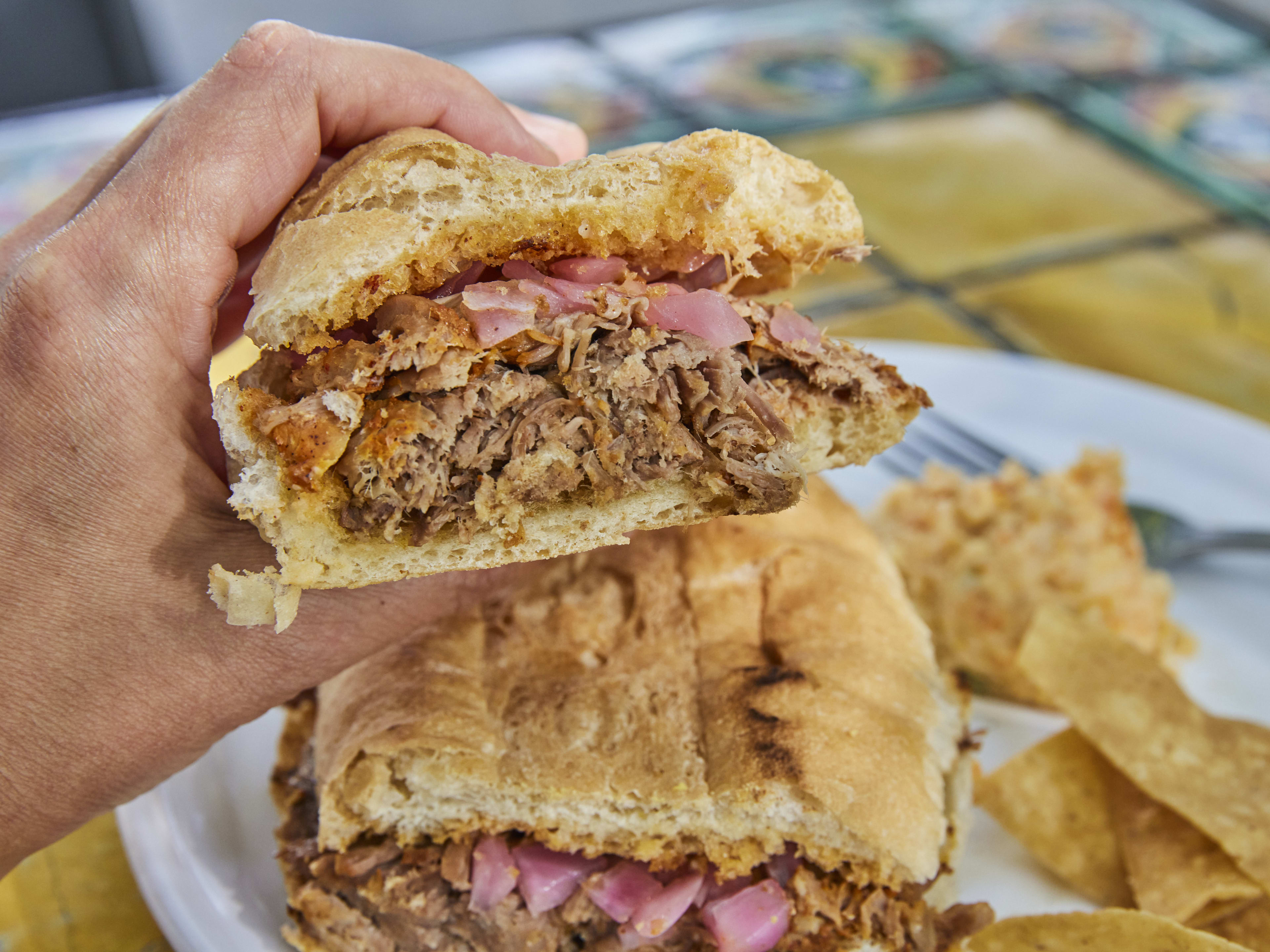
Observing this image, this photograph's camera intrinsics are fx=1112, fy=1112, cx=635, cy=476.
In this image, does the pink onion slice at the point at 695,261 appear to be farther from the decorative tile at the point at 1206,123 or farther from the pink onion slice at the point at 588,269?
the decorative tile at the point at 1206,123

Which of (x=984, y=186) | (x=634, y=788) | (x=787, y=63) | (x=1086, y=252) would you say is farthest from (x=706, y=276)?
(x=787, y=63)

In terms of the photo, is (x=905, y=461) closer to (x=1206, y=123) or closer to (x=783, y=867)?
(x=783, y=867)

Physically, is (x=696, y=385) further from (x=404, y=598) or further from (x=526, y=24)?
(x=526, y=24)

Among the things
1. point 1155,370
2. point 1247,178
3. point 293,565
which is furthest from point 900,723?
point 1247,178

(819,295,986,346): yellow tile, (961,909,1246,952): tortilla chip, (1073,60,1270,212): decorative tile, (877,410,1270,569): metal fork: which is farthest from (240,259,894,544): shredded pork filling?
(1073,60,1270,212): decorative tile

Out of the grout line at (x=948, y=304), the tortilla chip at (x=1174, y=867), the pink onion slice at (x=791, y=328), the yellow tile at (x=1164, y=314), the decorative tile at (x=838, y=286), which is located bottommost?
the yellow tile at (x=1164, y=314)

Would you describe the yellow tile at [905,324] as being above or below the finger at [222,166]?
below

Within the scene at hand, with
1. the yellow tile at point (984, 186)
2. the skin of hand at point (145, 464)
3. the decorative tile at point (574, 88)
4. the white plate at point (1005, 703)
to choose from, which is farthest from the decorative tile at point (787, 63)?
the skin of hand at point (145, 464)
